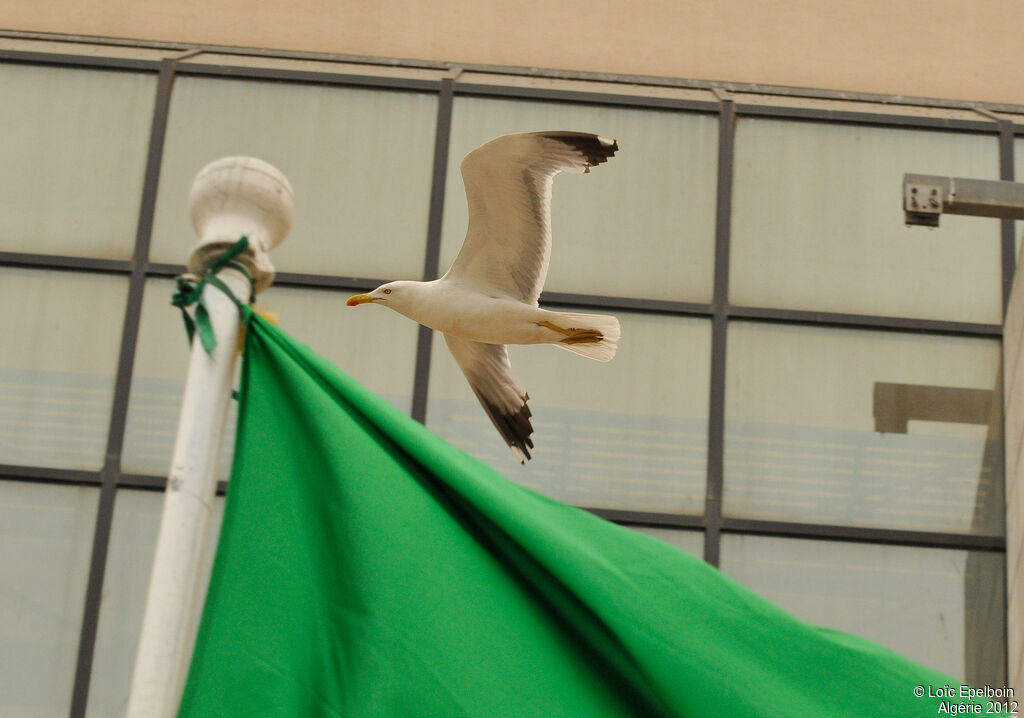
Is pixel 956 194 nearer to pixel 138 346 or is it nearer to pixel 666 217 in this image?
pixel 666 217

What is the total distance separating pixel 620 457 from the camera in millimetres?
8367

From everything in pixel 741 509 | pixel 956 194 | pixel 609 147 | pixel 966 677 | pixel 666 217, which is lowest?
pixel 966 677

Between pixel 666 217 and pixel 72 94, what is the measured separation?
3701mm

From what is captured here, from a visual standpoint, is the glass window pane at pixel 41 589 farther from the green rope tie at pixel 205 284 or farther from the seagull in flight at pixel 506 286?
the green rope tie at pixel 205 284

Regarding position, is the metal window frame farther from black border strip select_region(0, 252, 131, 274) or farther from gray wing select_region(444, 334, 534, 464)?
gray wing select_region(444, 334, 534, 464)

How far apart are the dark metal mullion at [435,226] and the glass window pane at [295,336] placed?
0.06 meters

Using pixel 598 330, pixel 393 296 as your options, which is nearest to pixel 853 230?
pixel 598 330

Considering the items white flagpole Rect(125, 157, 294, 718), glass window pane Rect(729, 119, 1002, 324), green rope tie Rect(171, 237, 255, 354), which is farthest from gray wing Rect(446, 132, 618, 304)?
glass window pane Rect(729, 119, 1002, 324)

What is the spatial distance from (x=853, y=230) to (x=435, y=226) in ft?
8.25

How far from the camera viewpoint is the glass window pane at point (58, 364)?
8.27 m

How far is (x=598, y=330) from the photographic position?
432cm

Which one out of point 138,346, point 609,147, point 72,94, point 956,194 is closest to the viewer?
point 609,147

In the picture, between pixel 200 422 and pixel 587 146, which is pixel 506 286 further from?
pixel 200 422

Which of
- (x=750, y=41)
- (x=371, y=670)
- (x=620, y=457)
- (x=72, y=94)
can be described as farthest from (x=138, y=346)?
(x=371, y=670)
